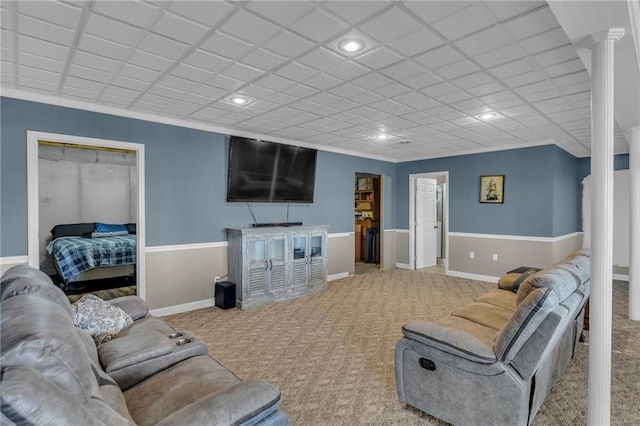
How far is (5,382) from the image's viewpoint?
31.9 inches

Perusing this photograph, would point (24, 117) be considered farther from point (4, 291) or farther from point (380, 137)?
point (380, 137)

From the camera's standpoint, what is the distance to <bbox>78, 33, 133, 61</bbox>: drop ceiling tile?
230cm

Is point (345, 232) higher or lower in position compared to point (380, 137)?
lower

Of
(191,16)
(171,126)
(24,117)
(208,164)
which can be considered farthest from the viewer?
(208,164)

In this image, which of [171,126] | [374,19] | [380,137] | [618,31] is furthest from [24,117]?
[618,31]

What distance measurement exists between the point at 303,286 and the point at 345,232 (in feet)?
5.78

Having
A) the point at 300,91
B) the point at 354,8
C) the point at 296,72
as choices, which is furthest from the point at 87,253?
the point at 354,8

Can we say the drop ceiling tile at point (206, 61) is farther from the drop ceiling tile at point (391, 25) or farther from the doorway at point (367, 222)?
the doorway at point (367, 222)

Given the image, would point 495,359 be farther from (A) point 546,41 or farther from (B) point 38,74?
(B) point 38,74

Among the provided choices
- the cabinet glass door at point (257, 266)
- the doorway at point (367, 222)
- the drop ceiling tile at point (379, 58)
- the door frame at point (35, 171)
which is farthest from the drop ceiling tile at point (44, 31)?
the doorway at point (367, 222)

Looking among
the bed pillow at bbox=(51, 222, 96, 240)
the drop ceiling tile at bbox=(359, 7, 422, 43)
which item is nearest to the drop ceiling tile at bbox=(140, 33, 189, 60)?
the drop ceiling tile at bbox=(359, 7, 422, 43)

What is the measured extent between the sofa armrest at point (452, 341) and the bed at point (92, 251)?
537 centimetres

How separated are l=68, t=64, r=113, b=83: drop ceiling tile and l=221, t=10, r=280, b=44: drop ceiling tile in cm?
139

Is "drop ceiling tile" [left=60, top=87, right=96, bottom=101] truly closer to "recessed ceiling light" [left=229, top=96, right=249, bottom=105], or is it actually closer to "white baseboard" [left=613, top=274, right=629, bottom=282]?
"recessed ceiling light" [left=229, top=96, right=249, bottom=105]
